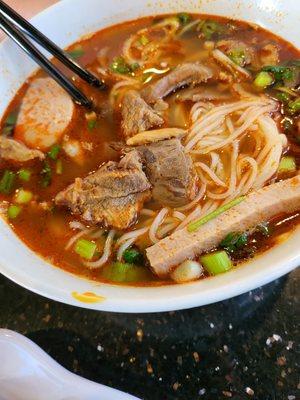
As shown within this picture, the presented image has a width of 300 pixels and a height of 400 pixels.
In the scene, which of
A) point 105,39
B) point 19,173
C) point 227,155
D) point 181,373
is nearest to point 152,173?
point 227,155

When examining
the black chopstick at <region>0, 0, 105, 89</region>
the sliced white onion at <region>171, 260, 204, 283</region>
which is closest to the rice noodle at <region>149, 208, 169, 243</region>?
the sliced white onion at <region>171, 260, 204, 283</region>

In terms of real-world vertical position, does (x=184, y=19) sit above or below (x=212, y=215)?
above

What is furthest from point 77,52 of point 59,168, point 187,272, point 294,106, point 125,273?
point 187,272

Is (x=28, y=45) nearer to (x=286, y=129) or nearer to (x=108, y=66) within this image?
(x=108, y=66)

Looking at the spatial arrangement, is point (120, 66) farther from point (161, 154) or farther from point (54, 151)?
point (161, 154)

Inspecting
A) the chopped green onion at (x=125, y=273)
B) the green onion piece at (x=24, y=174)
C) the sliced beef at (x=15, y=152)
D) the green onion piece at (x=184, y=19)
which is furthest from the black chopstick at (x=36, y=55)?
the chopped green onion at (x=125, y=273)

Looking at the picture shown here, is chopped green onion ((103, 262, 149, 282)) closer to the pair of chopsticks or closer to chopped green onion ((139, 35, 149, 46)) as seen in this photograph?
the pair of chopsticks
